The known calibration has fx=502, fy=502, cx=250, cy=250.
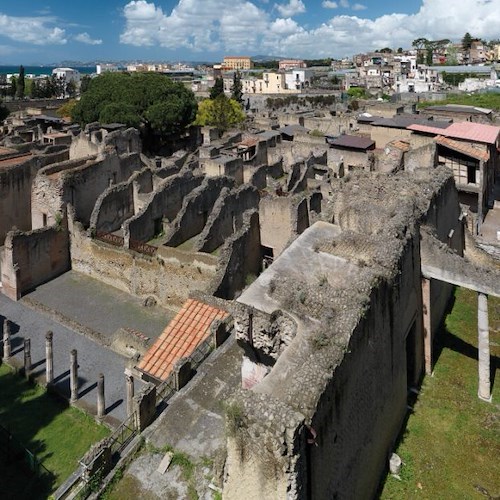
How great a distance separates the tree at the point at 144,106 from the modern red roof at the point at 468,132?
3002cm

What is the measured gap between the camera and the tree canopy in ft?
172

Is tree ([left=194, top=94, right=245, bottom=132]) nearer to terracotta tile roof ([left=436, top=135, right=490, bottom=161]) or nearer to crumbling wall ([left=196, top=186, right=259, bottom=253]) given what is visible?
crumbling wall ([left=196, top=186, right=259, bottom=253])

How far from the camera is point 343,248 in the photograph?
49.0 ft

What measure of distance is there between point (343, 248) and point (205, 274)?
273 inches

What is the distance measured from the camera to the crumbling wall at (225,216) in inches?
927

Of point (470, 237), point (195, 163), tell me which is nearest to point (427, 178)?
point (470, 237)

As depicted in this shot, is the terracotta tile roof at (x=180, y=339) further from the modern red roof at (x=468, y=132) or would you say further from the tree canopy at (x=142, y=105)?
the tree canopy at (x=142, y=105)

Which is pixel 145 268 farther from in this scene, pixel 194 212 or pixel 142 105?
pixel 142 105

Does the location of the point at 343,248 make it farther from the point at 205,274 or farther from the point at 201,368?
the point at 205,274

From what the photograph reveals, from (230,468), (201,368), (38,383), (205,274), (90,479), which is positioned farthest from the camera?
(205,274)

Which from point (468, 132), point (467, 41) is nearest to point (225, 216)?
point (468, 132)

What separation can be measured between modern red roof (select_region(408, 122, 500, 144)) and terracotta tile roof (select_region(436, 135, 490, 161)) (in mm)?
508

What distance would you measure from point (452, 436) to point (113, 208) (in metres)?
20.4

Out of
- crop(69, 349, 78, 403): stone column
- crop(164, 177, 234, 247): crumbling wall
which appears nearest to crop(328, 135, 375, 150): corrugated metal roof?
crop(164, 177, 234, 247): crumbling wall
